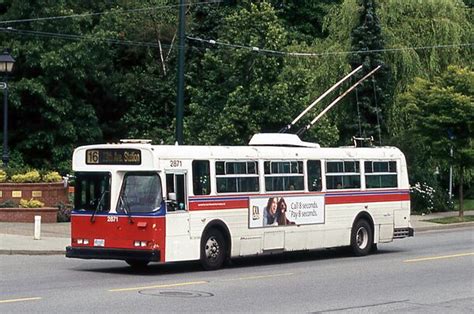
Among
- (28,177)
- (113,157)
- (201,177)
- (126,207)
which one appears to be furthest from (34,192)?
(126,207)

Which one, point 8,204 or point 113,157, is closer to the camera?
point 113,157

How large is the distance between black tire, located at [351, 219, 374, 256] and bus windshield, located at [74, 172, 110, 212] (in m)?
7.30

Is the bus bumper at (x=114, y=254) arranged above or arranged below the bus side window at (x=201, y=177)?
below

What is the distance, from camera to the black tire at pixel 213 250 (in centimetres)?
2005

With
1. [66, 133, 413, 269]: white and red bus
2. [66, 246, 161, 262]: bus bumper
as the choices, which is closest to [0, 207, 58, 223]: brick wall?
[66, 133, 413, 269]: white and red bus

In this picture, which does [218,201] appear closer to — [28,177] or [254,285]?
[254,285]

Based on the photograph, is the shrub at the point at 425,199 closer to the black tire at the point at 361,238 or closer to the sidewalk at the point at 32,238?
the sidewalk at the point at 32,238

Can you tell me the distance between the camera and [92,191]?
19906mm

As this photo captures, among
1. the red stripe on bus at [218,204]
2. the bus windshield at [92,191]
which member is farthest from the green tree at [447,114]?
the bus windshield at [92,191]

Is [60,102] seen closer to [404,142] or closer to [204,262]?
[404,142]

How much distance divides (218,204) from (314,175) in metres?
3.69

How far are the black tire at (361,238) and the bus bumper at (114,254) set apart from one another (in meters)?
7.09

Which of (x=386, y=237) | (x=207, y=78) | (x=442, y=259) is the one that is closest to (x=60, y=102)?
(x=207, y=78)

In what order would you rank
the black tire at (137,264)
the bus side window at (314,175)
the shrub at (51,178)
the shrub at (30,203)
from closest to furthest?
the black tire at (137,264)
the bus side window at (314,175)
the shrub at (30,203)
the shrub at (51,178)
